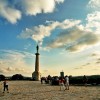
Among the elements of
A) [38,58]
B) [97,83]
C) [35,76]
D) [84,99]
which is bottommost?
[84,99]

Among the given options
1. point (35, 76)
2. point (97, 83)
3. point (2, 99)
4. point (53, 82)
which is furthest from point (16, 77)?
point (2, 99)

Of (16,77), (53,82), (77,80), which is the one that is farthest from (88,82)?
(16,77)

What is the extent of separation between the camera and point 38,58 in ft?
264

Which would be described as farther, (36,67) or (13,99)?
(36,67)

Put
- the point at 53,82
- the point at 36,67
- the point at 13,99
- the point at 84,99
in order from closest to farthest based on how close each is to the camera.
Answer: the point at 84,99
the point at 13,99
the point at 53,82
the point at 36,67

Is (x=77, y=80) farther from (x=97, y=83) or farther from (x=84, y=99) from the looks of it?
(x=84, y=99)

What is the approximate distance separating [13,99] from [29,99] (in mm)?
1422

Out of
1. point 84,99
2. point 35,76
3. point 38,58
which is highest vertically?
point 38,58

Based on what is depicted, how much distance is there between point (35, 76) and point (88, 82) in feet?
110

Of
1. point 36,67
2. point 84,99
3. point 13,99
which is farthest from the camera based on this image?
point 36,67

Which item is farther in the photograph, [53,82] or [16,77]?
[16,77]

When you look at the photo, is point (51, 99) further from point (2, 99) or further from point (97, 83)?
point (97, 83)

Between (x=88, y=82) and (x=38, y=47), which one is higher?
(x=38, y=47)

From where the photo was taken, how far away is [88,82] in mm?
49656
